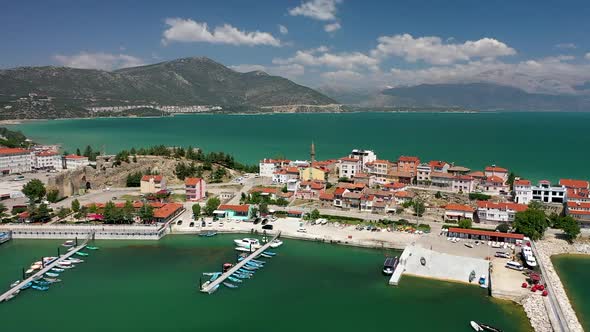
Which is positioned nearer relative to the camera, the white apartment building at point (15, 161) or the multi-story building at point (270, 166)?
the multi-story building at point (270, 166)

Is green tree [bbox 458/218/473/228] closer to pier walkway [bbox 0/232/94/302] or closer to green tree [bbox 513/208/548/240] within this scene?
green tree [bbox 513/208/548/240]

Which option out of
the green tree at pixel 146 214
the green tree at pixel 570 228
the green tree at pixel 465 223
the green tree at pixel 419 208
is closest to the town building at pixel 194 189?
the green tree at pixel 146 214

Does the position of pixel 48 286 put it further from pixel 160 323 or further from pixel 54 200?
pixel 54 200

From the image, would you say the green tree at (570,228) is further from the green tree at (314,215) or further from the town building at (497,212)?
the green tree at (314,215)

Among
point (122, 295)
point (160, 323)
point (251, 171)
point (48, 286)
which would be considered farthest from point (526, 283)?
point (251, 171)

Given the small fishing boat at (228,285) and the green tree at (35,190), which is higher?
the green tree at (35,190)

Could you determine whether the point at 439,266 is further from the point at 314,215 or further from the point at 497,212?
the point at 314,215

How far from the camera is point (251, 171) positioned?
251 ft

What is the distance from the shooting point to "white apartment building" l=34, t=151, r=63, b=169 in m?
81.1

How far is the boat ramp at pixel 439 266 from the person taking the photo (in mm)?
34281

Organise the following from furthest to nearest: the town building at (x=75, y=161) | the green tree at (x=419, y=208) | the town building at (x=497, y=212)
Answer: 1. the town building at (x=75, y=161)
2. the green tree at (x=419, y=208)
3. the town building at (x=497, y=212)

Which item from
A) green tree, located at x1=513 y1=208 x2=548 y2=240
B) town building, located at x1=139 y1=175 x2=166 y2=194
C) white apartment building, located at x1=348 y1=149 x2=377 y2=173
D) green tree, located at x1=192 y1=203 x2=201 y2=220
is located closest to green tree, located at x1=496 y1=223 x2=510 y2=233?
green tree, located at x1=513 y1=208 x2=548 y2=240

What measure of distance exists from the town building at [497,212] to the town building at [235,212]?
26.3m

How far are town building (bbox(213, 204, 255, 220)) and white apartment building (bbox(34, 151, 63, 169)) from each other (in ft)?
154
